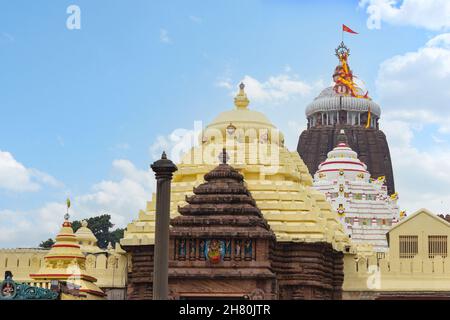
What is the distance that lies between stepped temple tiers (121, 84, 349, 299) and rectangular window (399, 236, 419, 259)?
10.3 ft

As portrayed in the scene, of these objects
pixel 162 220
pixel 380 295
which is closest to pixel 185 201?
pixel 380 295

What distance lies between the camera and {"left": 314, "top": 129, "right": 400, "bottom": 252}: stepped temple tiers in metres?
93.9

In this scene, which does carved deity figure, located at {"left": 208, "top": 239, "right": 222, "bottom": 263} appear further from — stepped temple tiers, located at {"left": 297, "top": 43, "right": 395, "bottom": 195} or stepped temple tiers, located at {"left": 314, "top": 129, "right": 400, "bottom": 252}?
stepped temple tiers, located at {"left": 297, "top": 43, "right": 395, "bottom": 195}

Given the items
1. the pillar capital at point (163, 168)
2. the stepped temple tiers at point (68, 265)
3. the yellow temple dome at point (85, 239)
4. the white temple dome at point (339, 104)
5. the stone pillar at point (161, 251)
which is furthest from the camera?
the white temple dome at point (339, 104)

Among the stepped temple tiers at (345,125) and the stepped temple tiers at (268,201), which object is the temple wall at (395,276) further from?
the stepped temple tiers at (345,125)

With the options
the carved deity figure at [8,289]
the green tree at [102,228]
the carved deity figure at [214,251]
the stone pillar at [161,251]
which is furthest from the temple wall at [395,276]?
the green tree at [102,228]

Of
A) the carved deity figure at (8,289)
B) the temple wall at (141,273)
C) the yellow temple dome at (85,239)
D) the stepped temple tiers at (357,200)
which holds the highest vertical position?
the stepped temple tiers at (357,200)

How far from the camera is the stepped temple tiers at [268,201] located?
2122 inches

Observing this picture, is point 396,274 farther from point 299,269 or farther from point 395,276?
point 299,269

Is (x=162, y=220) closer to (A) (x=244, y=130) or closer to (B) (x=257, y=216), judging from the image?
(B) (x=257, y=216)

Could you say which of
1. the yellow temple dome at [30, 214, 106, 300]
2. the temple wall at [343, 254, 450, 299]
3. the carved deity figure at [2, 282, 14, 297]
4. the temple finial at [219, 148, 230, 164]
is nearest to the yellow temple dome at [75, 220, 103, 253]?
the yellow temple dome at [30, 214, 106, 300]

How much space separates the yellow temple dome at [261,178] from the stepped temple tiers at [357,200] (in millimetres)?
30329

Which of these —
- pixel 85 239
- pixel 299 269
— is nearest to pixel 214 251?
pixel 299 269

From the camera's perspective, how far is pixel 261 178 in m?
57.7
